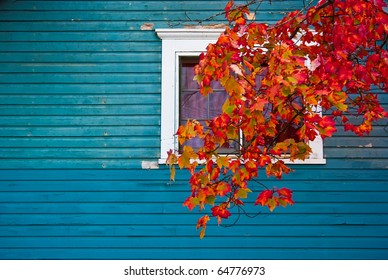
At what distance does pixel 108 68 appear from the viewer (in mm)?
5453

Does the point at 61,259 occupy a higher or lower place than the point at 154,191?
lower

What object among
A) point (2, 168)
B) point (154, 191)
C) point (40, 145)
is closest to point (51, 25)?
point (40, 145)

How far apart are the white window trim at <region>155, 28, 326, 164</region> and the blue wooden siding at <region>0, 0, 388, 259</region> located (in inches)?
3.9

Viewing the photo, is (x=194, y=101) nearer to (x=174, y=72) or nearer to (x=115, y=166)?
(x=174, y=72)

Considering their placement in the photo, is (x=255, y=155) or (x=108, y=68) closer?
(x=255, y=155)

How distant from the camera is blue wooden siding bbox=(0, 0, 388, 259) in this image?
17.1ft

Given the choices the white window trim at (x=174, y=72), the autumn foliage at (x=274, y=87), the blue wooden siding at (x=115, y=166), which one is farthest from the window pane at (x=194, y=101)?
the autumn foliage at (x=274, y=87)

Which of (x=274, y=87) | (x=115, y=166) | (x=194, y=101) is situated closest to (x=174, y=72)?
(x=194, y=101)

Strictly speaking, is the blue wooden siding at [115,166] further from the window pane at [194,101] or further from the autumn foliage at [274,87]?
the autumn foliage at [274,87]

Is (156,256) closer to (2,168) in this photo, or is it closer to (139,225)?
(139,225)

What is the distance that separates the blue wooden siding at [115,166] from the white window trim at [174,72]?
0.33 feet

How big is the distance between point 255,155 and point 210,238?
1.92m

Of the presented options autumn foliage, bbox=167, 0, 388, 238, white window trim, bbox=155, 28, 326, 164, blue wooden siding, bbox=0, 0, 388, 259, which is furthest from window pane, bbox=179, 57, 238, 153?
autumn foliage, bbox=167, 0, 388, 238

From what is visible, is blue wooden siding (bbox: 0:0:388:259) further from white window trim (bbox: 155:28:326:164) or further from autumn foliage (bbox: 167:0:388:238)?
autumn foliage (bbox: 167:0:388:238)
